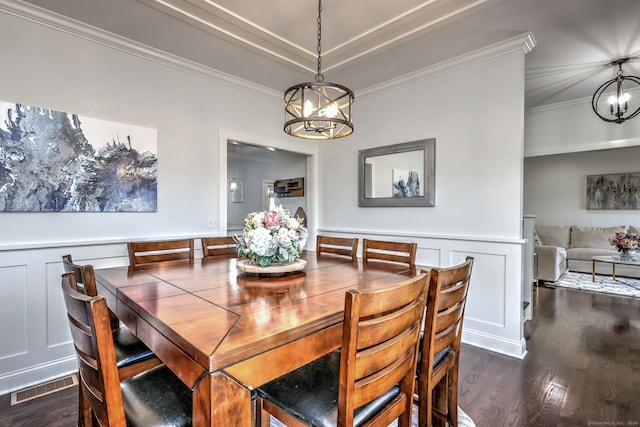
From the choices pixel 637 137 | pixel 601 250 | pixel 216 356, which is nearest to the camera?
pixel 216 356

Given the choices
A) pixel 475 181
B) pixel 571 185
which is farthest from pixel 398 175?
pixel 571 185

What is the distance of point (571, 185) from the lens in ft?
22.3

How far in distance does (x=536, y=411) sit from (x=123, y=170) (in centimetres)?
334

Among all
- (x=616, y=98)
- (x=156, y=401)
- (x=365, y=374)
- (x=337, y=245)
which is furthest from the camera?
(x=616, y=98)

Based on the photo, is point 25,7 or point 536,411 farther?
point 25,7

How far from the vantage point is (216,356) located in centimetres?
79

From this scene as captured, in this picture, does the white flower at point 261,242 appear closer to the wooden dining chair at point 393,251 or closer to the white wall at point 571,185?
the wooden dining chair at point 393,251

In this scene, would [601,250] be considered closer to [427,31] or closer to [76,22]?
[427,31]

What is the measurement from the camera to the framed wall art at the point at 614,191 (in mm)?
6062

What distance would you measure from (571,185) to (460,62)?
573 cm

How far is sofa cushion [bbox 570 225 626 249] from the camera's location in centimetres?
589

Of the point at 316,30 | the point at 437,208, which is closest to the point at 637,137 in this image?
the point at 437,208

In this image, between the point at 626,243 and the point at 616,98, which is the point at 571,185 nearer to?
the point at 626,243

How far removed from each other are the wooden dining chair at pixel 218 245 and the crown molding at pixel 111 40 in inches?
66.0
